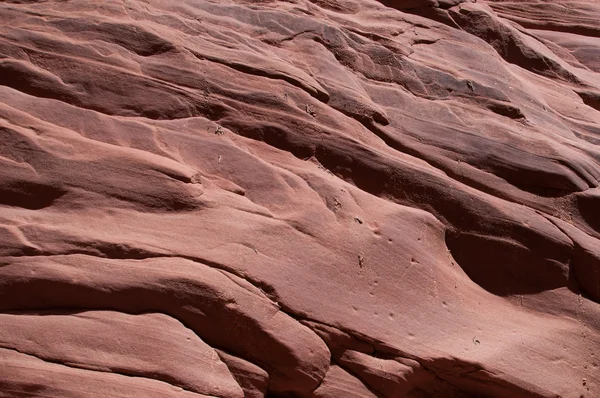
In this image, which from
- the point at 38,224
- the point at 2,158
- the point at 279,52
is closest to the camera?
the point at 38,224

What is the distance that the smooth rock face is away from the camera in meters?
5.52

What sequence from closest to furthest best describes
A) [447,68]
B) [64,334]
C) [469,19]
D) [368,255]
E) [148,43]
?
[64,334]
[368,255]
[148,43]
[447,68]
[469,19]

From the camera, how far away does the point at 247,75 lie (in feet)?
25.8

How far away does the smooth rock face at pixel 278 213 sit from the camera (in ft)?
18.1

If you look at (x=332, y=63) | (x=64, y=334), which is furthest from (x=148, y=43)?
(x=64, y=334)

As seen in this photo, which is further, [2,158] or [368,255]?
[368,255]

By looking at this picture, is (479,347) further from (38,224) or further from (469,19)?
(469,19)

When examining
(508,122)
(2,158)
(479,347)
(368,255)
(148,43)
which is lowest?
(479,347)

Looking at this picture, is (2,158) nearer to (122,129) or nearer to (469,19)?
(122,129)

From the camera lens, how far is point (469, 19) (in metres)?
10.6

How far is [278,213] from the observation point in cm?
661

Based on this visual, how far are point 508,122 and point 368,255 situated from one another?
2.98 m

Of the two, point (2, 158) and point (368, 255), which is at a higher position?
point (2, 158)

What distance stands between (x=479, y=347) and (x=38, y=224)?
11.8 feet
